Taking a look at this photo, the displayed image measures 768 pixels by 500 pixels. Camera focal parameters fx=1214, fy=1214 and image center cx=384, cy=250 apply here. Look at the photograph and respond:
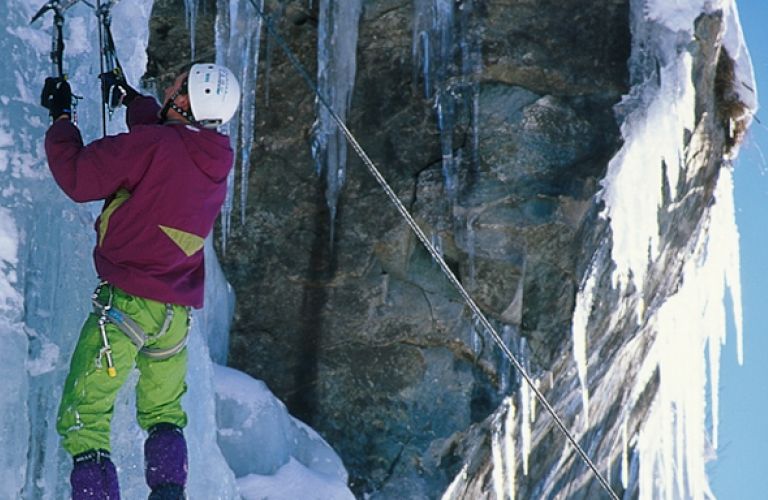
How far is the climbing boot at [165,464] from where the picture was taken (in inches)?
155

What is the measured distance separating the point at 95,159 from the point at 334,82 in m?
4.67

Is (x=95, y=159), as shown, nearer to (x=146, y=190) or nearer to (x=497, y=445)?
(x=146, y=190)

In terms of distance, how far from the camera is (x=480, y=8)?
8.20m

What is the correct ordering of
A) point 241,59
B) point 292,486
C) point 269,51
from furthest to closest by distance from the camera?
point 269,51
point 241,59
point 292,486

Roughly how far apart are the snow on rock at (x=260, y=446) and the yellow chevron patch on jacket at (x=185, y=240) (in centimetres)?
270

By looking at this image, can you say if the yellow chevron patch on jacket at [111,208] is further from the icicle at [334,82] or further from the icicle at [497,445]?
the icicle at [497,445]

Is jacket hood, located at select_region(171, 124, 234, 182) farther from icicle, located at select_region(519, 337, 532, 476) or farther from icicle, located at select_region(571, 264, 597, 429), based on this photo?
icicle, located at select_region(571, 264, 597, 429)

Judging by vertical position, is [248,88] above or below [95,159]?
above

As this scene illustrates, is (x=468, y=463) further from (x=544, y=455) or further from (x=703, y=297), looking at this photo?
(x=703, y=297)

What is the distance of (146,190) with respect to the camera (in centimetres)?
387

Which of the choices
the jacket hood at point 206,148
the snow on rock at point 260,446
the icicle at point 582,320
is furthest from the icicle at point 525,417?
the jacket hood at point 206,148

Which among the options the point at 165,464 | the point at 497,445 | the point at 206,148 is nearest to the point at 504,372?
the point at 497,445

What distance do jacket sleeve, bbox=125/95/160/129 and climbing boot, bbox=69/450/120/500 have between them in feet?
3.84

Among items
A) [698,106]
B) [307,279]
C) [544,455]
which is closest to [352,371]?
[307,279]
